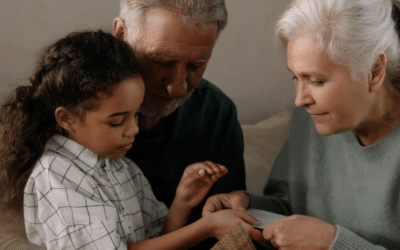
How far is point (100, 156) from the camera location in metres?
1.15

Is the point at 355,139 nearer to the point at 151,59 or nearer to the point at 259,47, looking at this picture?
the point at 151,59

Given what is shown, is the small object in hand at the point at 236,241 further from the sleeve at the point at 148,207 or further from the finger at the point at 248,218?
the sleeve at the point at 148,207

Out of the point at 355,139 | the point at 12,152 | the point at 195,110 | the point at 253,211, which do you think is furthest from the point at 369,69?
the point at 12,152

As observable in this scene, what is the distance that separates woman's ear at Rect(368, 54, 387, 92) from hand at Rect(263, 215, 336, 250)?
0.39 metres

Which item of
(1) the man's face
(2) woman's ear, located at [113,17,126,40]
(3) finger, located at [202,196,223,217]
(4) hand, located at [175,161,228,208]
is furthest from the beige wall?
(3) finger, located at [202,196,223,217]

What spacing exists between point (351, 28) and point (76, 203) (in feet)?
2.73

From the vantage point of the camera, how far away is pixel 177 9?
3.89 ft

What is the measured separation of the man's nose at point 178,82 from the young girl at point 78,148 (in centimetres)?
14

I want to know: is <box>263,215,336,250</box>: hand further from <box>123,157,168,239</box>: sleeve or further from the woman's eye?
<box>123,157,168,239</box>: sleeve

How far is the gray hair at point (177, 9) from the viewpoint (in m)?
1.19

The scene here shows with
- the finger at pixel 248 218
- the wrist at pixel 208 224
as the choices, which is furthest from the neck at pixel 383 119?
the wrist at pixel 208 224

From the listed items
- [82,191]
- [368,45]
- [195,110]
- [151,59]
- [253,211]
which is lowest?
[253,211]

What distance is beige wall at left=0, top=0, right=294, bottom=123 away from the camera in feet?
4.82

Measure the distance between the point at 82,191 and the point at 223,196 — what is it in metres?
0.46
